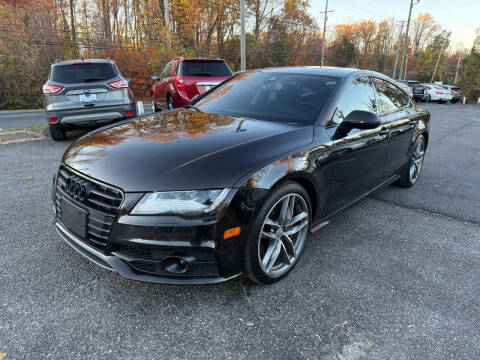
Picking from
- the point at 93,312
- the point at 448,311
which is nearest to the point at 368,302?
the point at 448,311

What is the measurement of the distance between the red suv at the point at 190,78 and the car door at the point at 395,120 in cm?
519

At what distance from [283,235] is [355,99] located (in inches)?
62.9

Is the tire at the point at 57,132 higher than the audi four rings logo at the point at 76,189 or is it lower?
lower

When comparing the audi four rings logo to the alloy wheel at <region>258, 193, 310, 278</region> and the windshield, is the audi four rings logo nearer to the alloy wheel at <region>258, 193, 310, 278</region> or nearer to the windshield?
the alloy wheel at <region>258, 193, 310, 278</region>

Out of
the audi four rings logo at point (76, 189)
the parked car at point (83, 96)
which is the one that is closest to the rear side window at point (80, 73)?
the parked car at point (83, 96)

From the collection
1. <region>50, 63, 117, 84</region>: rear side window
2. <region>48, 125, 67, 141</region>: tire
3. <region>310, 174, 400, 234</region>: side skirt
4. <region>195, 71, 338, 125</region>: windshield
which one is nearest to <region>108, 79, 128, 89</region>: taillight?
<region>50, 63, 117, 84</region>: rear side window

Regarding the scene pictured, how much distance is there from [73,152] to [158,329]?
4.79 ft

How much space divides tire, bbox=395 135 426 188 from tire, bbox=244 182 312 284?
8.23 feet

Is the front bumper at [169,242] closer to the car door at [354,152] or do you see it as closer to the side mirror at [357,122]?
the car door at [354,152]

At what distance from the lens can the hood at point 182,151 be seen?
6.55 ft

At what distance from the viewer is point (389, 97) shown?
3.89 m

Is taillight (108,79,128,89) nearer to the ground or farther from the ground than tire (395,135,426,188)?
farther from the ground

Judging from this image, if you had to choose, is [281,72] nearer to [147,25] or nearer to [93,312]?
[93,312]

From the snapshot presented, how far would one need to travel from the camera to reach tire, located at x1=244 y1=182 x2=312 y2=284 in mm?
2170
